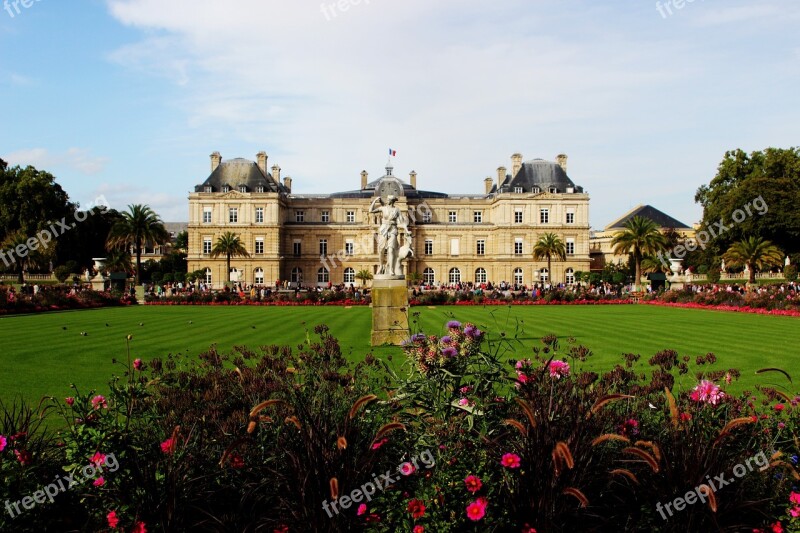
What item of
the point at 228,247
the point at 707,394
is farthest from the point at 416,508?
the point at 228,247

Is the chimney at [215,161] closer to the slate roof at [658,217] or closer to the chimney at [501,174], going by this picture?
the chimney at [501,174]

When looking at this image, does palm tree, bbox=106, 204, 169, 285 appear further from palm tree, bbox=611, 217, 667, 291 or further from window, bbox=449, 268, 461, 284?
palm tree, bbox=611, 217, 667, 291

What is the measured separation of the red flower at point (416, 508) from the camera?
3.94 meters

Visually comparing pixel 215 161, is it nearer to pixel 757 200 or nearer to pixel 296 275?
pixel 296 275

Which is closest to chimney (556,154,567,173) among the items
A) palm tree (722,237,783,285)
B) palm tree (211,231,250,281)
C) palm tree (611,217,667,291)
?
palm tree (611,217,667,291)

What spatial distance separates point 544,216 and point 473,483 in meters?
75.6

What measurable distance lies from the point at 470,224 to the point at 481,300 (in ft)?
143

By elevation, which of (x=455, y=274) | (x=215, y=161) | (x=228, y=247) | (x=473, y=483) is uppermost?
(x=215, y=161)

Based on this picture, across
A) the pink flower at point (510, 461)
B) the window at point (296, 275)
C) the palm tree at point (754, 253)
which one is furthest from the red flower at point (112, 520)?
the window at point (296, 275)

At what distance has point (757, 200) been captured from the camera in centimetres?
5512

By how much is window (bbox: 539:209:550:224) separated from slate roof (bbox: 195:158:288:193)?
33.3 m

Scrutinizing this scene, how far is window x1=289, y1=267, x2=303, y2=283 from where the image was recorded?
78.9 m

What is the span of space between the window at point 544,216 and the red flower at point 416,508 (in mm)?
75448

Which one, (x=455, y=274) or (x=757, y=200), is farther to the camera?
(x=455, y=274)
